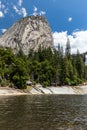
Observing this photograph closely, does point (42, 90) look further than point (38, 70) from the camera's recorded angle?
No

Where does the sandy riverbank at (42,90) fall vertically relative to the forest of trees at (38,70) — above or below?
below

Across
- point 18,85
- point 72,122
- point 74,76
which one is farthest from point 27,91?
point 72,122

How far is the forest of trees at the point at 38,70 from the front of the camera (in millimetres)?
115938

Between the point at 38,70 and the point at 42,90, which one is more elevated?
the point at 38,70

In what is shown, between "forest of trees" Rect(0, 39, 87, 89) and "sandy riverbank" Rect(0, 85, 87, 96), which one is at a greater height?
"forest of trees" Rect(0, 39, 87, 89)

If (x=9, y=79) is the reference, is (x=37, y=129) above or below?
below

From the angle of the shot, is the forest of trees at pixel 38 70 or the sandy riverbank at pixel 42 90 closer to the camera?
the sandy riverbank at pixel 42 90

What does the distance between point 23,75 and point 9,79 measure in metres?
6.03

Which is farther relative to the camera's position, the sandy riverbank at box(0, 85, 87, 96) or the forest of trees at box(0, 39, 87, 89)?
the forest of trees at box(0, 39, 87, 89)

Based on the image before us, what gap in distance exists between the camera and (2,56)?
12800 cm

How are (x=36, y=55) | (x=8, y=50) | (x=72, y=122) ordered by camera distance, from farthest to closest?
(x=36, y=55) < (x=8, y=50) < (x=72, y=122)

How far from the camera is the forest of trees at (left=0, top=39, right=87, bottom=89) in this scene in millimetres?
115938

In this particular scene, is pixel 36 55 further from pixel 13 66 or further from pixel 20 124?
pixel 20 124

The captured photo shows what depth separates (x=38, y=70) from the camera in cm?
14562
